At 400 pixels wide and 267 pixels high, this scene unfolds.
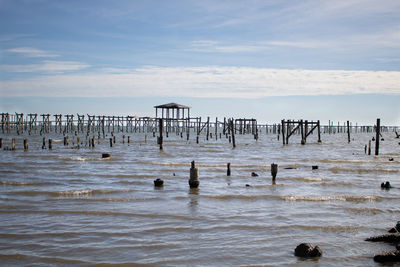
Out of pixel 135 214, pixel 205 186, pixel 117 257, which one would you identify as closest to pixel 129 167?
pixel 205 186

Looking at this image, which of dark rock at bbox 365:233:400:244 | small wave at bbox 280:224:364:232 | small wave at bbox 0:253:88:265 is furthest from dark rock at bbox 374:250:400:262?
small wave at bbox 0:253:88:265

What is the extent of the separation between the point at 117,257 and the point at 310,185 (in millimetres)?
9910

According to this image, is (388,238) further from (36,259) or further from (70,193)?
(70,193)

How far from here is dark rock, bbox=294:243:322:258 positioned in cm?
722

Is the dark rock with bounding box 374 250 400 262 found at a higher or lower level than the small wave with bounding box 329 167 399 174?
lower

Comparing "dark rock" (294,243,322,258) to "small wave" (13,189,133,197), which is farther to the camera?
"small wave" (13,189,133,197)

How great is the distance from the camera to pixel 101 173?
18.7 metres

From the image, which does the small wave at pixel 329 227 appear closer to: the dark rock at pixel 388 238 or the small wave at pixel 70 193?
the dark rock at pixel 388 238

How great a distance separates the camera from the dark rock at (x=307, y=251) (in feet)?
23.7

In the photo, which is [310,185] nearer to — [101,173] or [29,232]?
[101,173]

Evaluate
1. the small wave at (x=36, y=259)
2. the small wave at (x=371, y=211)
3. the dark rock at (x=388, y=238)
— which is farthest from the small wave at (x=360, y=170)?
the small wave at (x=36, y=259)

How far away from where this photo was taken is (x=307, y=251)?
7219 millimetres

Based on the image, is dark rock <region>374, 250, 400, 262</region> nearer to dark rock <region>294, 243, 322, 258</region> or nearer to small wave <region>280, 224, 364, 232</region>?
dark rock <region>294, 243, 322, 258</region>

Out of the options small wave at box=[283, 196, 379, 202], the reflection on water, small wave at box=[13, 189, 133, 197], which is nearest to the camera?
the reflection on water
